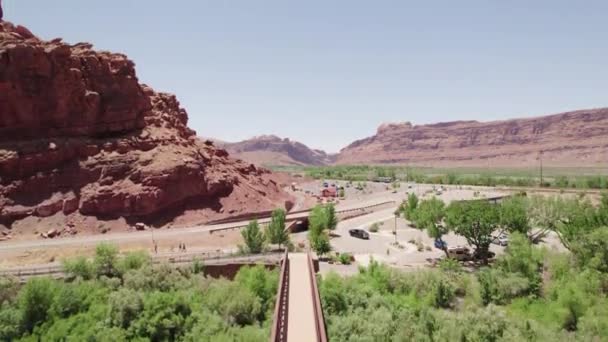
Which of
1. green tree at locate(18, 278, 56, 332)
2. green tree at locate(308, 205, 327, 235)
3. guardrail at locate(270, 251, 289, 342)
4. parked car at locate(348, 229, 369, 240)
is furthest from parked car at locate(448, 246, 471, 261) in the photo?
green tree at locate(18, 278, 56, 332)

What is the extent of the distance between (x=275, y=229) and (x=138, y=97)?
1458 inches

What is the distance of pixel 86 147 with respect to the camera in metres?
60.2

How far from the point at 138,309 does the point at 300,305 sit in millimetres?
10996

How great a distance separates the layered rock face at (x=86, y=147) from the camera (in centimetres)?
5616

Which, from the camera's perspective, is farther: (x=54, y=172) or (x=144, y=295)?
(x=54, y=172)

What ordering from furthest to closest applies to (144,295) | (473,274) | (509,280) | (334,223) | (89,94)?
(89,94)
(334,223)
(473,274)
(509,280)
(144,295)

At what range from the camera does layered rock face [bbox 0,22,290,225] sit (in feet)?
184

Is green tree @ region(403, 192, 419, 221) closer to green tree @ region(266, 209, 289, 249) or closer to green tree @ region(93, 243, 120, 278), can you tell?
green tree @ region(266, 209, 289, 249)

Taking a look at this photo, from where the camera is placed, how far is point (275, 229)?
1795 inches

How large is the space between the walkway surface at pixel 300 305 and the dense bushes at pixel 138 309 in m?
2.17

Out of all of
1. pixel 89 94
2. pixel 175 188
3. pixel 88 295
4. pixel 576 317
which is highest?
pixel 89 94

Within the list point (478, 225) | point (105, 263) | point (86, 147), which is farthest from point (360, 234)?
point (86, 147)

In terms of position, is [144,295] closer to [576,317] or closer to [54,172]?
[576,317]

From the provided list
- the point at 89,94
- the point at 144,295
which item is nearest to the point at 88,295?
the point at 144,295
